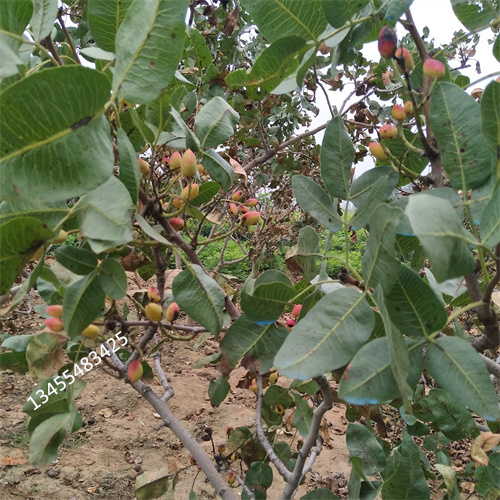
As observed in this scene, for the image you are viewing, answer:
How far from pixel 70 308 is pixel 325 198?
13.1 inches

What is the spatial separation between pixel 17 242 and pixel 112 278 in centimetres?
15

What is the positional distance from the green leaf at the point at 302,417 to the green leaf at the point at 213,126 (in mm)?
612

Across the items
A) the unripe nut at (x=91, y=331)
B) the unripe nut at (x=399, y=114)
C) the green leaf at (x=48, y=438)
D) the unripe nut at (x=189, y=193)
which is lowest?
the green leaf at (x=48, y=438)

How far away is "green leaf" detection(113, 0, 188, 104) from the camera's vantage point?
0.37 m

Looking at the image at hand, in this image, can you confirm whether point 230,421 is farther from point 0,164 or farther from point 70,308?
point 0,164

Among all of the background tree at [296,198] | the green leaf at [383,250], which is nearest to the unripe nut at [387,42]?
the background tree at [296,198]

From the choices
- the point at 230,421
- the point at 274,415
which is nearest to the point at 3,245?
the point at 274,415

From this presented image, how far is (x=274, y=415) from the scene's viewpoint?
1127 millimetres

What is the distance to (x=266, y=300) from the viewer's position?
512mm

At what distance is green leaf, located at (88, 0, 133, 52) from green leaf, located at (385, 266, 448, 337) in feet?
1.37

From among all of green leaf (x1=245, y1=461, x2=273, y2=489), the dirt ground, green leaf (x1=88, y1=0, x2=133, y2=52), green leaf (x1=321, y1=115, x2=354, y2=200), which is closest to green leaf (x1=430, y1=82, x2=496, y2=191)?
green leaf (x1=321, y1=115, x2=354, y2=200)

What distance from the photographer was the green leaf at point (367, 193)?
51cm

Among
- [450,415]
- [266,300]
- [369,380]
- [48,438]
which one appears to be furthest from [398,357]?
[450,415]

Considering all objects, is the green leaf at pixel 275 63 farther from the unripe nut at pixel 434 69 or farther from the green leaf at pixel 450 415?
the green leaf at pixel 450 415
